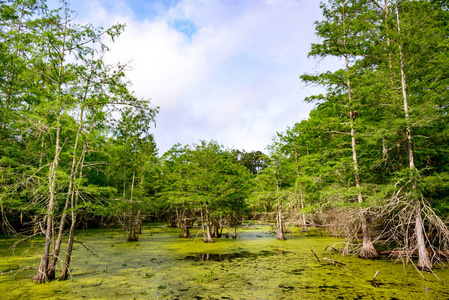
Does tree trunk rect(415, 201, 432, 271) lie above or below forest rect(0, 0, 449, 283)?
below

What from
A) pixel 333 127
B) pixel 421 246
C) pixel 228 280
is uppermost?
pixel 333 127

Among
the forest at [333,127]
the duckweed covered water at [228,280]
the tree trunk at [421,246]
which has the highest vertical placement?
the forest at [333,127]

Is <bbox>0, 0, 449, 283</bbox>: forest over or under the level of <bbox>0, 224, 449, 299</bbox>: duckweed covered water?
over

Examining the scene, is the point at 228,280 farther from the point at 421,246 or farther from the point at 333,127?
the point at 333,127

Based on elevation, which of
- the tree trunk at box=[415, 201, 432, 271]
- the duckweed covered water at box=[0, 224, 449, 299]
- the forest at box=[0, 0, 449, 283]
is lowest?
the duckweed covered water at box=[0, 224, 449, 299]

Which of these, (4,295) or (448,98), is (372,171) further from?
(4,295)

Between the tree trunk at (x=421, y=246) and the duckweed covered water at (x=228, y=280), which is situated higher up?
the tree trunk at (x=421, y=246)

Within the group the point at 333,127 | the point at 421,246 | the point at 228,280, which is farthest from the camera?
the point at 333,127

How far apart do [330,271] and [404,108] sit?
335 inches

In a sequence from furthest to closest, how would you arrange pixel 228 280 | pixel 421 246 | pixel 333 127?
pixel 333 127 → pixel 421 246 → pixel 228 280

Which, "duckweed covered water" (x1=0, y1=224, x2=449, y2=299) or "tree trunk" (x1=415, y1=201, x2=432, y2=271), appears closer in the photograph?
"duckweed covered water" (x1=0, y1=224, x2=449, y2=299)

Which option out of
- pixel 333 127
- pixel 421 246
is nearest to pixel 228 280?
pixel 421 246

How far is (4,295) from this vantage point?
8.69 metres

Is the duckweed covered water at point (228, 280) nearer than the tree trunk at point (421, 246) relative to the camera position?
Yes
